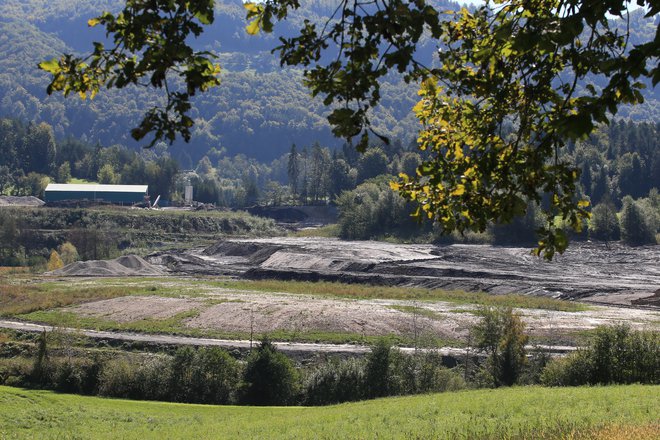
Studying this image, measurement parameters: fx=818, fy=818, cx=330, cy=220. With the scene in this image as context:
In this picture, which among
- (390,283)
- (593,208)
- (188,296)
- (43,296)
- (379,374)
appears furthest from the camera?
(593,208)

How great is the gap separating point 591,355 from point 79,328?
4111 centimetres

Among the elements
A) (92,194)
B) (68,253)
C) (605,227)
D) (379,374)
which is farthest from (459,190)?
(92,194)

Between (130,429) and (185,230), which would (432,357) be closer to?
(130,429)

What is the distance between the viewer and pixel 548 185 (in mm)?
11336

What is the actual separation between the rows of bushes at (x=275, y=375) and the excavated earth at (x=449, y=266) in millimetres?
35702

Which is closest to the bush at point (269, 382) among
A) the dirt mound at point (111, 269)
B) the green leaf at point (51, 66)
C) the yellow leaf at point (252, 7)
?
the green leaf at point (51, 66)

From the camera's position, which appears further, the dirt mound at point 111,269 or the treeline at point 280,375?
the dirt mound at point 111,269

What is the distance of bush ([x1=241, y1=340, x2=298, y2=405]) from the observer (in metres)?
48.3

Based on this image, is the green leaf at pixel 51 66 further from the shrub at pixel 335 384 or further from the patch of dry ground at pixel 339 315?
the patch of dry ground at pixel 339 315

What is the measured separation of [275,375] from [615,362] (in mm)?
19130

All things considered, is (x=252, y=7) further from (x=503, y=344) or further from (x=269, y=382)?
(x=503, y=344)

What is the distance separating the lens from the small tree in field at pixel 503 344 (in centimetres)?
4878

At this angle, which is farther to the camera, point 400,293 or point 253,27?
point 400,293

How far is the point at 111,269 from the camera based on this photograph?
11325cm
